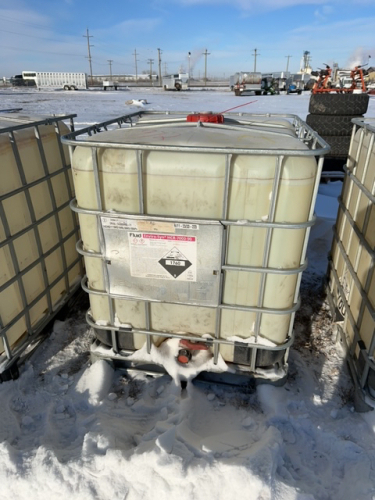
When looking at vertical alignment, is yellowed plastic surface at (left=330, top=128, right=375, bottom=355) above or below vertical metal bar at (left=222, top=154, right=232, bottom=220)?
below

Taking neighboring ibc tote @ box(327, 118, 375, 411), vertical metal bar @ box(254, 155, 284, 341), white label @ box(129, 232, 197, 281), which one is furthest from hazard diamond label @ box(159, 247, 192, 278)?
neighboring ibc tote @ box(327, 118, 375, 411)

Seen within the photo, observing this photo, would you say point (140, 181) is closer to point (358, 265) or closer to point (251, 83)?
point (358, 265)

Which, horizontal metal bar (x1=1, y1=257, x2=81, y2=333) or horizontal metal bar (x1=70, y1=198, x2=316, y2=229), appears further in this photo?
horizontal metal bar (x1=1, y1=257, x2=81, y2=333)

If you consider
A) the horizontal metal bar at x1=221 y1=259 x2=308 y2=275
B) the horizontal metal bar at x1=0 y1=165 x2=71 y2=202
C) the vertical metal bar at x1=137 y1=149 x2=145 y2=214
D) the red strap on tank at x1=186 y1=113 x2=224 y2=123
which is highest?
the red strap on tank at x1=186 y1=113 x2=224 y2=123

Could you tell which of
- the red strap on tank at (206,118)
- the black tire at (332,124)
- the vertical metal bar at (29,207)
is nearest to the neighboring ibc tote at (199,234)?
the red strap on tank at (206,118)

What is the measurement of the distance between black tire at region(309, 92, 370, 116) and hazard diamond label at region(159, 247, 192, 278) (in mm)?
6215

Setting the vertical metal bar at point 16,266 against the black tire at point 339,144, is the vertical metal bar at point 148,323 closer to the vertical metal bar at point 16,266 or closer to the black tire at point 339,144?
the vertical metal bar at point 16,266

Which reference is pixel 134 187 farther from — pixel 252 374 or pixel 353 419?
pixel 353 419

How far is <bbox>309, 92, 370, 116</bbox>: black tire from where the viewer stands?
696cm

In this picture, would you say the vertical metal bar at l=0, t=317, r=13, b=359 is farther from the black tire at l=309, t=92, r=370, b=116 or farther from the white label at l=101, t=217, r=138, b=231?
the black tire at l=309, t=92, r=370, b=116

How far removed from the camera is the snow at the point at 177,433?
192 centimetres

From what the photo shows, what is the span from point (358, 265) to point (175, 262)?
169cm

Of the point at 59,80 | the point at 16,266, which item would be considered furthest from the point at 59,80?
the point at 16,266

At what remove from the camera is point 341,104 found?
698 centimetres
